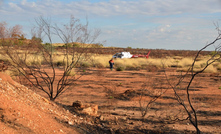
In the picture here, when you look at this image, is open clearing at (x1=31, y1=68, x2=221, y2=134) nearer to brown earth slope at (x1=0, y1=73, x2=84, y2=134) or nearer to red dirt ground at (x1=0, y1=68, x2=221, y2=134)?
→ red dirt ground at (x1=0, y1=68, x2=221, y2=134)

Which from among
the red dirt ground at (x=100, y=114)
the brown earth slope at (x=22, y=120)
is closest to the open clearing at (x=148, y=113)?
the red dirt ground at (x=100, y=114)

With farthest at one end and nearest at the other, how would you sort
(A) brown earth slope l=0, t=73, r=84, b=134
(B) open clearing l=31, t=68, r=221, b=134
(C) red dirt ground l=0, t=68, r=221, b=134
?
(B) open clearing l=31, t=68, r=221, b=134 < (C) red dirt ground l=0, t=68, r=221, b=134 < (A) brown earth slope l=0, t=73, r=84, b=134

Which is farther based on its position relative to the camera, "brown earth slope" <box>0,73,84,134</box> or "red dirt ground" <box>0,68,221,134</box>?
"red dirt ground" <box>0,68,221,134</box>

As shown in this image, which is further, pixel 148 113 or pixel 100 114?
pixel 148 113

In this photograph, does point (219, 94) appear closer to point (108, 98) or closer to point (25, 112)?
point (108, 98)

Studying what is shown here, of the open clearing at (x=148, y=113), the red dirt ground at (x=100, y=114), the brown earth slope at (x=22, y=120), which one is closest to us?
the brown earth slope at (x=22, y=120)

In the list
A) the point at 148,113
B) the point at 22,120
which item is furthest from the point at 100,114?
the point at 22,120

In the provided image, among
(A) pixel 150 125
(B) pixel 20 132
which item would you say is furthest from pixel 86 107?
(B) pixel 20 132

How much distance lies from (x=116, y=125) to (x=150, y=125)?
111 centimetres

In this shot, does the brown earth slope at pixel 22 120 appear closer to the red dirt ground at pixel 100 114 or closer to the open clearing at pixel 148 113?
the red dirt ground at pixel 100 114

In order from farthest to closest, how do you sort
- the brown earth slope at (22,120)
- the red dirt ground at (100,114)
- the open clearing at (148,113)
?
the open clearing at (148,113), the red dirt ground at (100,114), the brown earth slope at (22,120)

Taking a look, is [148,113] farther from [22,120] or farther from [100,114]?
[22,120]

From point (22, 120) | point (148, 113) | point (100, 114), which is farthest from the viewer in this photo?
point (148, 113)

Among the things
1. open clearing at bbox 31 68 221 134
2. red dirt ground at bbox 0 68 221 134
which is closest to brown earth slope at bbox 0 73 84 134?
red dirt ground at bbox 0 68 221 134
